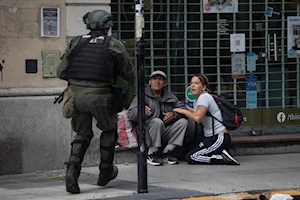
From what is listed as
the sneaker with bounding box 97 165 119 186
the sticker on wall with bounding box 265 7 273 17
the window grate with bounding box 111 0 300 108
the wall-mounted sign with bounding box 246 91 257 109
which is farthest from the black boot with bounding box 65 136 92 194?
the sticker on wall with bounding box 265 7 273 17

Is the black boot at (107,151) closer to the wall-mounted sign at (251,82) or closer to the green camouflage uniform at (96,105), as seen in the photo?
the green camouflage uniform at (96,105)

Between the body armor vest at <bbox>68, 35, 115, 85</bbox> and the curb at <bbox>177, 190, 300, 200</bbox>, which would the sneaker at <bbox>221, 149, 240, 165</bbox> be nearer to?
Result: the curb at <bbox>177, 190, 300, 200</bbox>

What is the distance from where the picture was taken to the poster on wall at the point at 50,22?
10820 millimetres

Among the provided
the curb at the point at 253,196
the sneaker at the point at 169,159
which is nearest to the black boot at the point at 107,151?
the curb at the point at 253,196

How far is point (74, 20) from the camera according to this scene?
10.9m

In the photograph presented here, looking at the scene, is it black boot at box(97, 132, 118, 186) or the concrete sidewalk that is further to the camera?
black boot at box(97, 132, 118, 186)

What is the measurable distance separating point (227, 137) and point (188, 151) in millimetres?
656

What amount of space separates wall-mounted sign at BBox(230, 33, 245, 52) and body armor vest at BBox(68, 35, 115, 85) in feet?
12.3

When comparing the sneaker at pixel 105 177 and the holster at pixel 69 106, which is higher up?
the holster at pixel 69 106

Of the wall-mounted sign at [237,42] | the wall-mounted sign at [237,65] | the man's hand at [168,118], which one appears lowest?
the man's hand at [168,118]

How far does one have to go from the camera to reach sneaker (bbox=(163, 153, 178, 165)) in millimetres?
11180

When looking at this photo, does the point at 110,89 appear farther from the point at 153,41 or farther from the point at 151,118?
the point at 153,41

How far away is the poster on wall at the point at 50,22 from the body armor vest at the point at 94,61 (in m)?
1.97

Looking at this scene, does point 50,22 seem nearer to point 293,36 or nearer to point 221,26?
point 221,26
